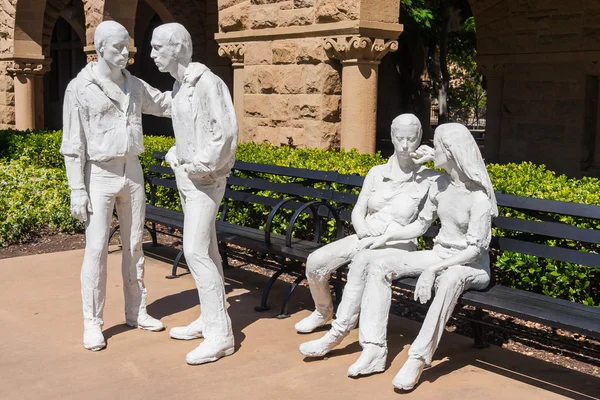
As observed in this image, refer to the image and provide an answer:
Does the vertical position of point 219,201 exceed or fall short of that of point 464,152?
it falls short

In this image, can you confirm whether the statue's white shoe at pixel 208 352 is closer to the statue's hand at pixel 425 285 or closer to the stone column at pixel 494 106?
the statue's hand at pixel 425 285

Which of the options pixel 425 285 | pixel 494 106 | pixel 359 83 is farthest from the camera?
pixel 494 106

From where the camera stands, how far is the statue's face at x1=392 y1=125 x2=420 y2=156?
15.1ft

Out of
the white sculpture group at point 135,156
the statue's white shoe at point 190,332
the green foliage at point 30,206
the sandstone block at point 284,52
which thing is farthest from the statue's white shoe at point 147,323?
the sandstone block at point 284,52

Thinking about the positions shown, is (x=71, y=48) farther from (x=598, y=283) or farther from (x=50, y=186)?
(x=598, y=283)

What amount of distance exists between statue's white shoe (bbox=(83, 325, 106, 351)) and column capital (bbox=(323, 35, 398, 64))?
418 centimetres

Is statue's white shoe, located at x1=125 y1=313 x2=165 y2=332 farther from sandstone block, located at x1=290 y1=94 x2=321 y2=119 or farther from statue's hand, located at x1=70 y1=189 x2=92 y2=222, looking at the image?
sandstone block, located at x1=290 y1=94 x2=321 y2=119

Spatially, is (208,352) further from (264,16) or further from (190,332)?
(264,16)

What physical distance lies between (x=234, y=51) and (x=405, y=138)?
17.2 ft

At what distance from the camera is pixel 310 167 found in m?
7.06

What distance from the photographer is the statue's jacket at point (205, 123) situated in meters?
4.52

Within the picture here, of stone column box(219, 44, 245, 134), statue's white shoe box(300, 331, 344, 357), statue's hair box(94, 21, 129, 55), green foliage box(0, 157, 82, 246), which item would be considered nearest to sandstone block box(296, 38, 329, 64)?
stone column box(219, 44, 245, 134)

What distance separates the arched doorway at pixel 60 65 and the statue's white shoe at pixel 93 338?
22.7 metres

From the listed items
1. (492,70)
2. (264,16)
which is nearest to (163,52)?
(264,16)
